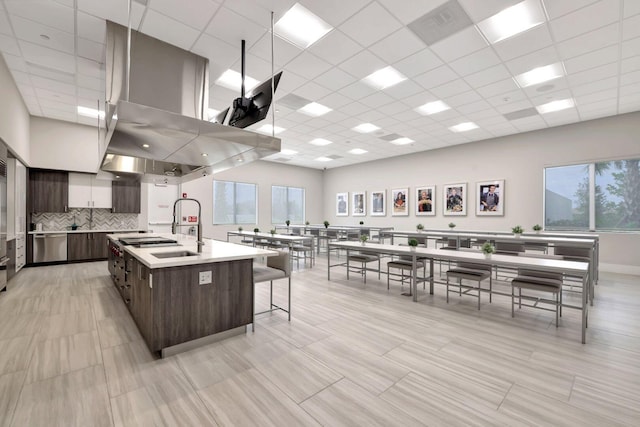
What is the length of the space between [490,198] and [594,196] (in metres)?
2.16

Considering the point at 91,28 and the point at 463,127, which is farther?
the point at 463,127

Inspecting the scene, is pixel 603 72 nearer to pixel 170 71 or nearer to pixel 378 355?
pixel 378 355

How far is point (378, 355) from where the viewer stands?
96.4 inches

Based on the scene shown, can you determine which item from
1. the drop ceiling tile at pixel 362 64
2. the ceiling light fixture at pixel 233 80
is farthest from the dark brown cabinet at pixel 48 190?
the drop ceiling tile at pixel 362 64

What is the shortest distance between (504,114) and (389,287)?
4.76m

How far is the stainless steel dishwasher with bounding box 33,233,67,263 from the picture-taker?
6156 millimetres

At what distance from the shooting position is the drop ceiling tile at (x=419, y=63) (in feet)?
12.7

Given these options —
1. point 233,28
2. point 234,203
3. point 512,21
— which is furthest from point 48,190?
point 512,21

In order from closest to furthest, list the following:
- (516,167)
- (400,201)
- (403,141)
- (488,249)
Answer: (488,249) → (516,167) → (403,141) → (400,201)

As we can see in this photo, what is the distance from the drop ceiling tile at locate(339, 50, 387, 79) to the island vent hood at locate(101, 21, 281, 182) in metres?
1.92

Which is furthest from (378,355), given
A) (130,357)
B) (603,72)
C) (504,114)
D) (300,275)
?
(504,114)

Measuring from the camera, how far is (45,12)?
2.98 meters

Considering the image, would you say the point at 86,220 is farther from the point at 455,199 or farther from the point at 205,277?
the point at 455,199

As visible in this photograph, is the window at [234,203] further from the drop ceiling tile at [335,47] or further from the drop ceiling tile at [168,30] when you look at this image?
the drop ceiling tile at [335,47]
